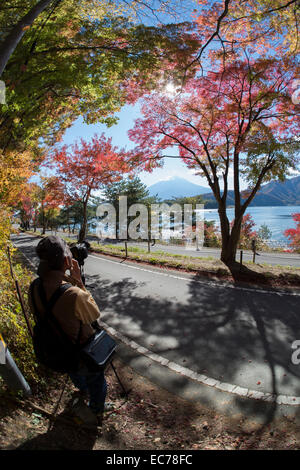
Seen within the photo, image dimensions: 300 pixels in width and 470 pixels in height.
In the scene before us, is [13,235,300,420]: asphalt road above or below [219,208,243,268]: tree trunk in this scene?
below

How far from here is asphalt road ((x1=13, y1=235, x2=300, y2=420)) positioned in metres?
3.24

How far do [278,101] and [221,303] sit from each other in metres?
7.14

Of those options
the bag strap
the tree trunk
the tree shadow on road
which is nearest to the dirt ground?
the tree shadow on road

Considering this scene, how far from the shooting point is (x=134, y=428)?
7.71 ft

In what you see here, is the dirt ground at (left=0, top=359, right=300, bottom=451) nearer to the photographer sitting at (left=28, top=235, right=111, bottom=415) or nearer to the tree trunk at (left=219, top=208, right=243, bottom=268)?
the photographer sitting at (left=28, top=235, right=111, bottom=415)

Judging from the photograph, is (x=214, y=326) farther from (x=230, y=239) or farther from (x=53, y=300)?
(x=230, y=239)

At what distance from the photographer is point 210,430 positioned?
234 cm

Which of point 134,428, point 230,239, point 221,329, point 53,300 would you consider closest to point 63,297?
point 53,300

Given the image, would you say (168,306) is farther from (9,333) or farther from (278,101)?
(278,101)

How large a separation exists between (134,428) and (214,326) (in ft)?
8.72

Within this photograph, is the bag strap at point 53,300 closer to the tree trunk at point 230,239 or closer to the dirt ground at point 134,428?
the dirt ground at point 134,428

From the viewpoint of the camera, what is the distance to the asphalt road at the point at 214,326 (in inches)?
127

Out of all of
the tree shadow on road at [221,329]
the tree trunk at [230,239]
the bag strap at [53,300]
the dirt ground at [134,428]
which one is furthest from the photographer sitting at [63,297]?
the tree trunk at [230,239]

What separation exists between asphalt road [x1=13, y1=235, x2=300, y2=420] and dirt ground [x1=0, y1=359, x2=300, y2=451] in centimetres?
63
